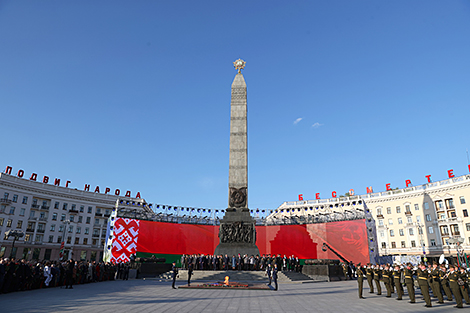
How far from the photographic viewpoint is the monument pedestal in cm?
2284

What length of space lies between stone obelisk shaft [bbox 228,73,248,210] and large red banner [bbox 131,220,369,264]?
9.68 meters

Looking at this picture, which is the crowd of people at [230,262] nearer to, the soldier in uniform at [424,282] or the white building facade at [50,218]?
the soldier in uniform at [424,282]

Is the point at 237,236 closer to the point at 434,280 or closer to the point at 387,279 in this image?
the point at 387,279

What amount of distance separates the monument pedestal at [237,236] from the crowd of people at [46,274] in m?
8.81

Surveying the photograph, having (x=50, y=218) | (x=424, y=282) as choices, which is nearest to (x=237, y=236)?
(x=424, y=282)

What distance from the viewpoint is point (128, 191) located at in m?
58.6

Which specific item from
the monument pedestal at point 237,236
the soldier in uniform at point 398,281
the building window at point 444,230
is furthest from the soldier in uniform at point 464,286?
the building window at point 444,230

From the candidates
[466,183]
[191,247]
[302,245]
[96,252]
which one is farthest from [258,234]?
[96,252]

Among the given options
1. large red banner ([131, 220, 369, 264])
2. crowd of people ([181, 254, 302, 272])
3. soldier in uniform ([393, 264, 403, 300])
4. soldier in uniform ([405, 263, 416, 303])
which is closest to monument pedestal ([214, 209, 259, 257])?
crowd of people ([181, 254, 302, 272])

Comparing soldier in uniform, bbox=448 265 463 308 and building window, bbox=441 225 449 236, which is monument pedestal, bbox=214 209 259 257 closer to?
soldier in uniform, bbox=448 265 463 308

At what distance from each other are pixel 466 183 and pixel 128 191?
5890 centimetres

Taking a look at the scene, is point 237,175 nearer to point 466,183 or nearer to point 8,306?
point 8,306

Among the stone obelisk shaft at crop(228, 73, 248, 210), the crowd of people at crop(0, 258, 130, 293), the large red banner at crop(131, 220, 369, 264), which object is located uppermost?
the stone obelisk shaft at crop(228, 73, 248, 210)

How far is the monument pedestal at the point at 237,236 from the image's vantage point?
74.9ft
